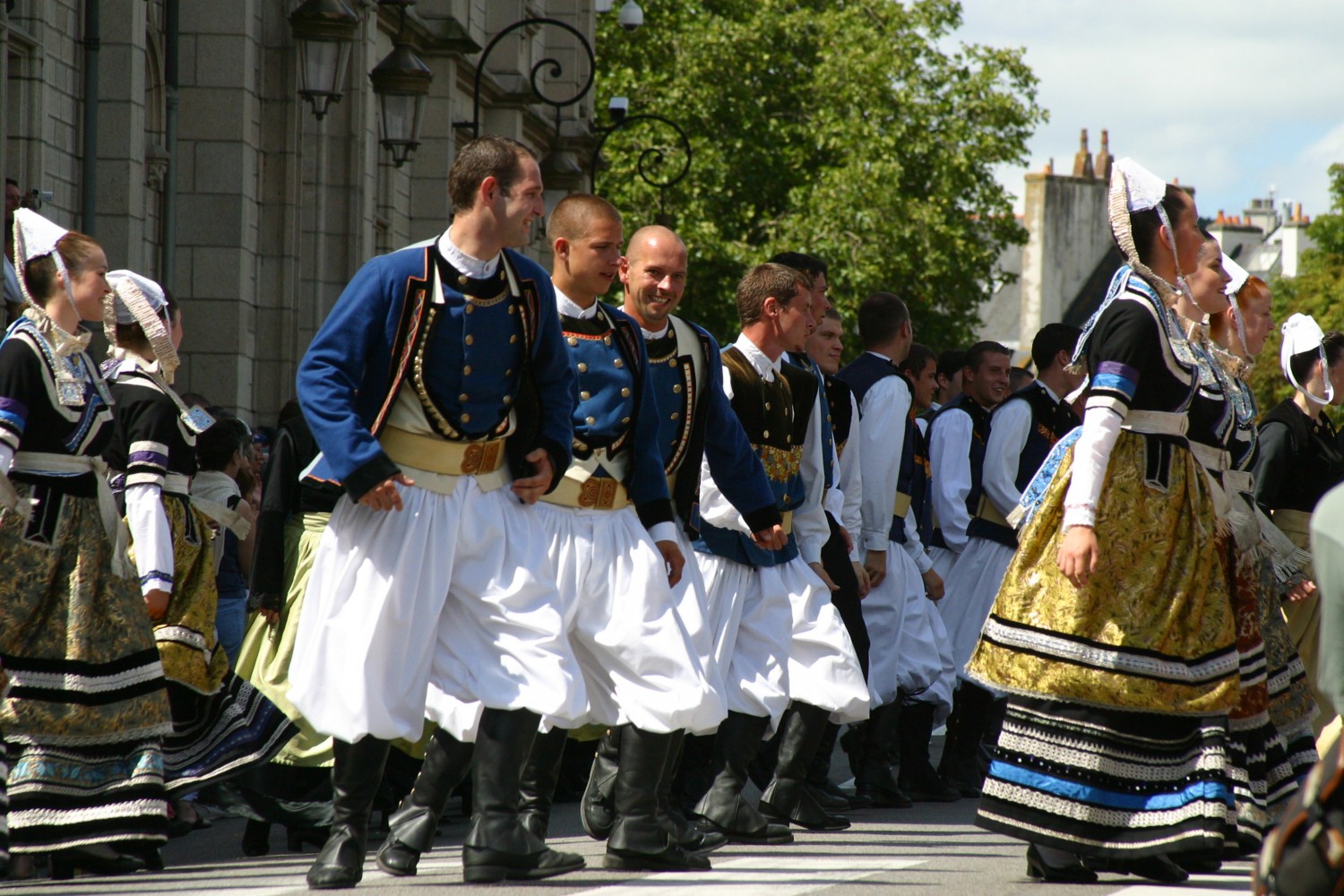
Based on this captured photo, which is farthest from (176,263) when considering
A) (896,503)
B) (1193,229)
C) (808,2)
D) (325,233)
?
(808,2)

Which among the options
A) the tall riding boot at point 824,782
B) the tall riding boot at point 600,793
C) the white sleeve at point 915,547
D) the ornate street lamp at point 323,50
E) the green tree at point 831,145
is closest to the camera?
the tall riding boot at point 600,793

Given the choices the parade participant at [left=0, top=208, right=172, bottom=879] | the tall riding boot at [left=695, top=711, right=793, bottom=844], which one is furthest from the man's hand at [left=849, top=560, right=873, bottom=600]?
the parade participant at [left=0, top=208, right=172, bottom=879]

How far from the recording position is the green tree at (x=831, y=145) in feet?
136

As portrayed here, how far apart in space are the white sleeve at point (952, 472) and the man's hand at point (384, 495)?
5814 millimetres

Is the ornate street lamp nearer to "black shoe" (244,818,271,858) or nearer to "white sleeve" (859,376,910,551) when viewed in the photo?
"white sleeve" (859,376,910,551)

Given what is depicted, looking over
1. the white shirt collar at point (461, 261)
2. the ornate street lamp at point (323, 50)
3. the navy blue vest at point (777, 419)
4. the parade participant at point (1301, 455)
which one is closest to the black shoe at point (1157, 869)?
the navy blue vest at point (777, 419)

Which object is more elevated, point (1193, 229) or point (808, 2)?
point (808, 2)

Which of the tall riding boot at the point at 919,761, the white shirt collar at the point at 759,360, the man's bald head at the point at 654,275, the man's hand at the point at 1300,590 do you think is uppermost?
the man's bald head at the point at 654,275

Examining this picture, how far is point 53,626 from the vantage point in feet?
24.3

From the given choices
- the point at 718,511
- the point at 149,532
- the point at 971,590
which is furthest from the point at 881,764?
the point at 149,532

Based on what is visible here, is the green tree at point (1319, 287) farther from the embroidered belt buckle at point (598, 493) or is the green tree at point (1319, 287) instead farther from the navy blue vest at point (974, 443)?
the embroidered belt buckle at point (598, 493)

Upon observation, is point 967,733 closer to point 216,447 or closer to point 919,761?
point 919,761

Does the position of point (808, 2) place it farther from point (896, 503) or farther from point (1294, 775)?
point (1294, 775)

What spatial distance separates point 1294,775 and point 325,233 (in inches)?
592
